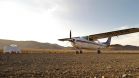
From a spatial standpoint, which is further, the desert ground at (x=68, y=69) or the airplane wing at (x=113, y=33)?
the airplane wing at (x=113, y=33)

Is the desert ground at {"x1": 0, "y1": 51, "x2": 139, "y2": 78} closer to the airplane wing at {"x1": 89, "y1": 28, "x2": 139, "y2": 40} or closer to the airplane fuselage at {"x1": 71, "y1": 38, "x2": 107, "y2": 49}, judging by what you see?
the airplane fuselage at {"x1": 71, "y1": 38, "x2": 107, "y2": 49}

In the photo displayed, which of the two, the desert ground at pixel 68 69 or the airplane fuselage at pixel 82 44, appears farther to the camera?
the airplane fuselage at pixel 82 44

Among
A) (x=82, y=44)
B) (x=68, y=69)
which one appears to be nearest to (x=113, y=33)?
(x=82, y=44)

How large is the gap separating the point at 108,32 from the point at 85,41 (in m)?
5.48

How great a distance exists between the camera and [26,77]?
820 cm

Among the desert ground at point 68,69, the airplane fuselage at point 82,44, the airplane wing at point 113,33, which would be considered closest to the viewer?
the desert ground at point 68,69

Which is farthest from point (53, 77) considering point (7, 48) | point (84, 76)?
point (7, 48)

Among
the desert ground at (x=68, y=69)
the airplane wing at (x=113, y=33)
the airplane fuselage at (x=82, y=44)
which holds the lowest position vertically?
the desert ground at (x=68, y=69)

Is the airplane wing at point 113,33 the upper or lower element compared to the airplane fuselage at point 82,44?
upper

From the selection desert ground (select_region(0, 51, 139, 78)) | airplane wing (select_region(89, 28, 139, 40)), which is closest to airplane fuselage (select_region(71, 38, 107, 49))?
airplane wing (select_region(89, 28, 139, 40))

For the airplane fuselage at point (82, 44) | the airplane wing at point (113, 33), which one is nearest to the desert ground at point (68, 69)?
the airplane fuselage at point (82, 44)

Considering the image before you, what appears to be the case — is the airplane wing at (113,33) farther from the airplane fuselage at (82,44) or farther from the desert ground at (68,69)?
the desert ground at (68,69)

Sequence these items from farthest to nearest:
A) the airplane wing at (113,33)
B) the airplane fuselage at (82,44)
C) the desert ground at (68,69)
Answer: the airplane fuselage at (82,44) → the airplane wing at (113,33) → the desert ground at (68,69)

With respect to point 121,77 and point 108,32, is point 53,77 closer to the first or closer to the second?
point 121,77
